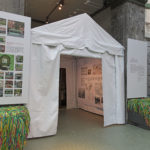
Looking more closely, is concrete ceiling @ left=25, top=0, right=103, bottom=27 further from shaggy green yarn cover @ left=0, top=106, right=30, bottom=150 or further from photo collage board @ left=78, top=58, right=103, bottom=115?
shaggy green yarn cover @ left=0, top=106, right=30, bottom=150

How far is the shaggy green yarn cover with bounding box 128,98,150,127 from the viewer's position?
13.2 feet

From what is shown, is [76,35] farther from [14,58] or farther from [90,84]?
[90,84]

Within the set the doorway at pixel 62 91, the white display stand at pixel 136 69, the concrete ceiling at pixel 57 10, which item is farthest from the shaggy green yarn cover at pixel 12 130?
the doorway at pixel 62 91

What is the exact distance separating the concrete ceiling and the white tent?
7.59 ft

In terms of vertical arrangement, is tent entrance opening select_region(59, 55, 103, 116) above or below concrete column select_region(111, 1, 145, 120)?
below

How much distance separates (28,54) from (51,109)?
4.51ft

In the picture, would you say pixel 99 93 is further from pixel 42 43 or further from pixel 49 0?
pixel 49 0

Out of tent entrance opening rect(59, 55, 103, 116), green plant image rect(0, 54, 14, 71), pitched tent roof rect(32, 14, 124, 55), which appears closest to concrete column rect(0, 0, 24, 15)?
pitched tent roof rect(32, 14, 124, 55)

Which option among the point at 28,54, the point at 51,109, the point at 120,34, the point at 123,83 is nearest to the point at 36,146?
the point at 51,109

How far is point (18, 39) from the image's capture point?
3.03m

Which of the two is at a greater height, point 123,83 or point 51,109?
point 123,83

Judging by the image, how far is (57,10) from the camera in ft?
21.6

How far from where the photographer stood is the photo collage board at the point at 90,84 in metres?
5.74

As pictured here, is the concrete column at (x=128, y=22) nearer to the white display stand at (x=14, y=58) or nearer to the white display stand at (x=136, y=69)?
the white display stand at (x=136, y=69)
